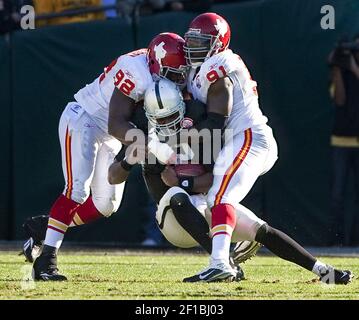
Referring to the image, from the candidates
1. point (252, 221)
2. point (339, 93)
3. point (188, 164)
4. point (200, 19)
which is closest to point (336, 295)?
point (252, 221)

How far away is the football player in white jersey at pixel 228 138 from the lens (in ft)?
17.8

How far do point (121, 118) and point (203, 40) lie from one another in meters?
0.61

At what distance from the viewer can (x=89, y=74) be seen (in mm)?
9422

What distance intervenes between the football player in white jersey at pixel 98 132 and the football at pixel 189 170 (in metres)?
0.27

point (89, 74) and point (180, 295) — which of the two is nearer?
point (180, 295)

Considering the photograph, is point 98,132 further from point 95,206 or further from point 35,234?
point 35,234

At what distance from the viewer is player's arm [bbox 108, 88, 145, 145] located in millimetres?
5742

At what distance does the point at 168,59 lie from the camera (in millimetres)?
5746

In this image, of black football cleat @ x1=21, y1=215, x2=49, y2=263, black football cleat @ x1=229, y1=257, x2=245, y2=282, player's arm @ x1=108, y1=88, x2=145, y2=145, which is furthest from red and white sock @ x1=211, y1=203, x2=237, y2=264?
black football cleat @ x1=21, y1=215, x2=49, y2=263

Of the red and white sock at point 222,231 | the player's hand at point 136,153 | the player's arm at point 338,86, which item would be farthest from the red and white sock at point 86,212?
the player's arm at point 338,86

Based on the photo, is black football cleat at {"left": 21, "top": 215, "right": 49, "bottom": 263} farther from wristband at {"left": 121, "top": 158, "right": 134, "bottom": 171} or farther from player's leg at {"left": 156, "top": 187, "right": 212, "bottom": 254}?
player's leg at {"left": 156, "top": 187, "right": 212, "bottom": 254}

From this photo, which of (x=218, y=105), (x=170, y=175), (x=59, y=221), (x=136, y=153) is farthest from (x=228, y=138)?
(x=59, y=221)
